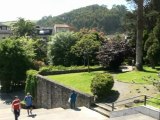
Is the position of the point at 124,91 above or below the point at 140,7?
below

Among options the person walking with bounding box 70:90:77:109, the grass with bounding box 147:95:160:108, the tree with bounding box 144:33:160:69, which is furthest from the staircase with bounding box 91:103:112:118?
the tree with bounding box 144:33:160:69

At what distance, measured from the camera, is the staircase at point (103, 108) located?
2079 centimetres

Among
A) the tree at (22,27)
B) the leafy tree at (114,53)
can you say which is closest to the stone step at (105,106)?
the leafy tree at (114,53)

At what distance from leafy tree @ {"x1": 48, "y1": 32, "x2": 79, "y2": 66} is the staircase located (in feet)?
69.7

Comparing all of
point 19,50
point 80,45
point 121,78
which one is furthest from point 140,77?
point 19,50

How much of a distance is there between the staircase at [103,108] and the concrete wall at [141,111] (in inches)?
33.5

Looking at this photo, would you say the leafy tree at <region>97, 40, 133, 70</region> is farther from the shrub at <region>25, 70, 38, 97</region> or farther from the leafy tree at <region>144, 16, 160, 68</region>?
the shrub at <region>25, 70, 38, 97</region>

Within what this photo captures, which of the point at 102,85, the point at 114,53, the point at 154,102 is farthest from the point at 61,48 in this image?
the point at 154,102

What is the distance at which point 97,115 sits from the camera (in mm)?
20891

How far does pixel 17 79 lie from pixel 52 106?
13.4 meters

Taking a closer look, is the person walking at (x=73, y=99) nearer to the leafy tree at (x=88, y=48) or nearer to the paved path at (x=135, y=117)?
the paved path at (x=135, y=117)

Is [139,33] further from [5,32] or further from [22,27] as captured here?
[5,32]

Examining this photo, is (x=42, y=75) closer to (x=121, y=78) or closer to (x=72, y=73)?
(x=72, y=73)

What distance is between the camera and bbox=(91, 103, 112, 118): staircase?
68.2 ft
